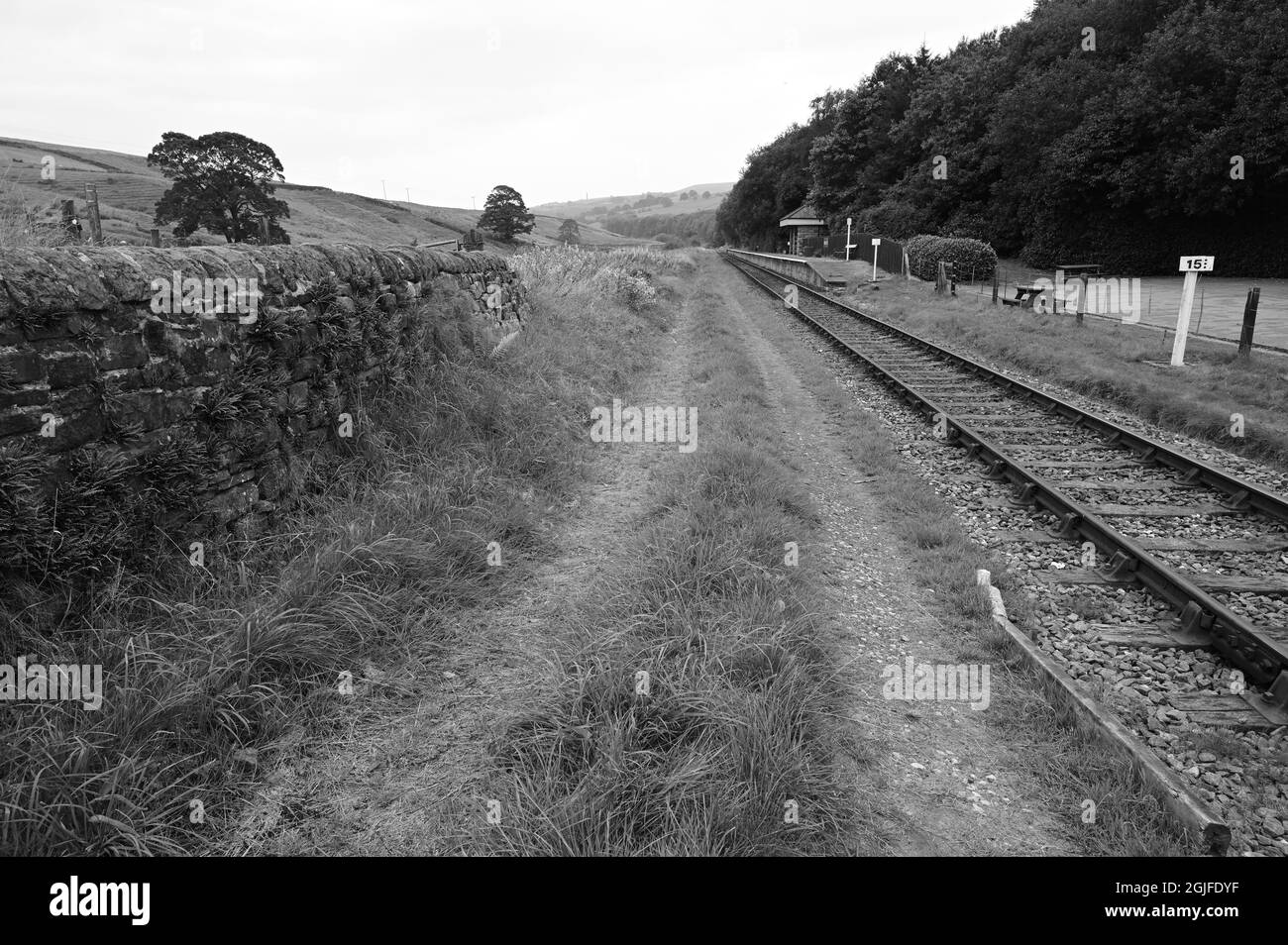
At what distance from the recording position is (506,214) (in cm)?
2492

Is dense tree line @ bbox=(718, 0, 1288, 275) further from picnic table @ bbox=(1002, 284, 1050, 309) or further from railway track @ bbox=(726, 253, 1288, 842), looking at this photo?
railway track @ bbox=(726, 253, 1288, 842)

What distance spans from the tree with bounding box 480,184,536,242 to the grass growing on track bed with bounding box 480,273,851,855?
22.8 m

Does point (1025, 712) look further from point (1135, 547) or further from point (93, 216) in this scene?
point (93, 216)

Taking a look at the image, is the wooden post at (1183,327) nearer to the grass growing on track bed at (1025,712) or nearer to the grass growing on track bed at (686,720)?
the grass growing on track bed at (1025,712)

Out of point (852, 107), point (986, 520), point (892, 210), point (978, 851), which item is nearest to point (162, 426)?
point (978, 851)

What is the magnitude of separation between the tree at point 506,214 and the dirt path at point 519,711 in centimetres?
2233

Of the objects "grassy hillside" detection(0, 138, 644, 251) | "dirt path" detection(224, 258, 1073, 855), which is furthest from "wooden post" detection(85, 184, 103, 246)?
"grassy hillside" detection(0, 138, 644, 251)

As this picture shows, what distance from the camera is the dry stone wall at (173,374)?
2.88 meters

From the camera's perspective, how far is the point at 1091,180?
27938 mm

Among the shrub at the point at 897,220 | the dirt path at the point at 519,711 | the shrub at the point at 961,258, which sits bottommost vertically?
the dirt path at the point at 519,711

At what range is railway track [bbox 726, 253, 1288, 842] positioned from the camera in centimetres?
351

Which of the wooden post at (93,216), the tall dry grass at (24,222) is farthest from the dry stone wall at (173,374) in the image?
the wooden post at (93,216)

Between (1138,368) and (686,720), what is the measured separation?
36.8ft
